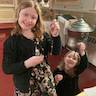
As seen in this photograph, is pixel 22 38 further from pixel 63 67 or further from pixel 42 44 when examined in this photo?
pixel 63 67

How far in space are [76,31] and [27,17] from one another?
37 cm

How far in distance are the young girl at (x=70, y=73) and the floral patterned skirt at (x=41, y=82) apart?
107 mm

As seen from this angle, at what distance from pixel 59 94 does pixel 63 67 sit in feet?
0.56

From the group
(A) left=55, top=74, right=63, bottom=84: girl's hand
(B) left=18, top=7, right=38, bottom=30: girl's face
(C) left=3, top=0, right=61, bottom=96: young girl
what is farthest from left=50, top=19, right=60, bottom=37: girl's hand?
(A) left=55, top=74, right=63, bottom=84: girl's hand

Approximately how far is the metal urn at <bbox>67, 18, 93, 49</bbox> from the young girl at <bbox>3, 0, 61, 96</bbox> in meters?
0.17

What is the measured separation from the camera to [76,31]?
137 cm

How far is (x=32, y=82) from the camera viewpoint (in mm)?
1220

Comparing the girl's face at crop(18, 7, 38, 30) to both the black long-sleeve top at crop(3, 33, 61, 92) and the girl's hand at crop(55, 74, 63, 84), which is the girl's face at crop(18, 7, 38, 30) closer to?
the black long-sleeve top at crop(3, 33, 61, 92)

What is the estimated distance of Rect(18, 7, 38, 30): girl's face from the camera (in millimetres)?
1137

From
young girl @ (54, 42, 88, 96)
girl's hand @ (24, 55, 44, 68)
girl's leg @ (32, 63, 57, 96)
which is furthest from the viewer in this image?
young girl @ (54, 42, 88, 96)

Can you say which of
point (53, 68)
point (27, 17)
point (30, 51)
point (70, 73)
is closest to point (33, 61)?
point (30, 51)

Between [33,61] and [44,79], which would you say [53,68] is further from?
[33,61]

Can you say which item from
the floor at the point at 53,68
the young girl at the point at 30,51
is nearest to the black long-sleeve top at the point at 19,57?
the young girl at the point at 30,51

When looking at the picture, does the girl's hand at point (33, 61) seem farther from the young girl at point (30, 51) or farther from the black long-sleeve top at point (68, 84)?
the black long-sleeve top at point (68, 84)
